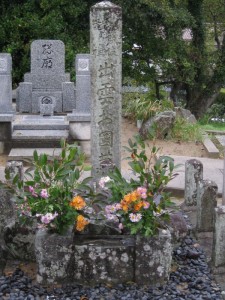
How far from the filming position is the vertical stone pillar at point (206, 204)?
5156mm

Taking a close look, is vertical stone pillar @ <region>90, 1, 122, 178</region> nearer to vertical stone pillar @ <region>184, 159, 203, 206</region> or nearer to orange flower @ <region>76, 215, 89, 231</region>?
orange flower @ <region>76, 215, 89, 231</region>

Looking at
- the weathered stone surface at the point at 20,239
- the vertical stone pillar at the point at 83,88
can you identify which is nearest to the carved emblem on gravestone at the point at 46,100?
the vertical stone pillar at the point at 83,88

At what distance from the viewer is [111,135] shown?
16.1 ft

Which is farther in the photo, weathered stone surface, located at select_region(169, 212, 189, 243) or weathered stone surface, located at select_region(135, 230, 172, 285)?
weathered stone surface, located at select_region(169, 212, 189, 243)

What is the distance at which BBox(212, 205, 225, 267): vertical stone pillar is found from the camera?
4391 mm

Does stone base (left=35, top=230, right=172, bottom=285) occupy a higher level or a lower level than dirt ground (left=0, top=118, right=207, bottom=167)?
lower

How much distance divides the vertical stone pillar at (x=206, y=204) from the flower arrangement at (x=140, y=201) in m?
0.93

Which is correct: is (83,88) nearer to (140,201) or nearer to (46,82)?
(46,82)

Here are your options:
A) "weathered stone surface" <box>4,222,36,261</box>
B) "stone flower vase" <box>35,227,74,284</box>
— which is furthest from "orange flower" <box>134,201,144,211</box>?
"weathered stone surface" <box>4,222,36,261</box>

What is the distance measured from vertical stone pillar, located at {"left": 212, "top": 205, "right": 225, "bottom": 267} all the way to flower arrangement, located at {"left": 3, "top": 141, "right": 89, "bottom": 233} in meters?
1.08

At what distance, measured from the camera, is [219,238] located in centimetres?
442

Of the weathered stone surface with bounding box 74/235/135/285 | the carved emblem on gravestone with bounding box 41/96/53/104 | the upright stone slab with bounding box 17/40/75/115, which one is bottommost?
the weathered stone surface with bounding box 74/235/135/285

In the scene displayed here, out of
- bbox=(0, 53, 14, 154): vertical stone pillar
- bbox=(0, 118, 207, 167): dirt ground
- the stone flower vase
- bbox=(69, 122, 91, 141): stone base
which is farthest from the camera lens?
bbox=(0, 118, 207, 167): dirt ground

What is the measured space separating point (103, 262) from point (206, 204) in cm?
146
